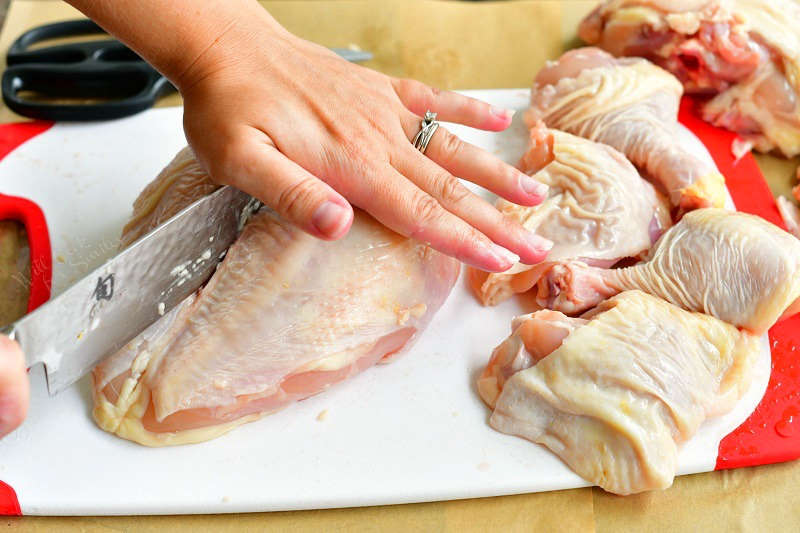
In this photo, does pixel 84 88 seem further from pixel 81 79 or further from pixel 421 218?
pixel 421 218

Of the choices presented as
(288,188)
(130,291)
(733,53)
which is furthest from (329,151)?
(733,53)

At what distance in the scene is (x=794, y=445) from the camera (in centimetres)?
194

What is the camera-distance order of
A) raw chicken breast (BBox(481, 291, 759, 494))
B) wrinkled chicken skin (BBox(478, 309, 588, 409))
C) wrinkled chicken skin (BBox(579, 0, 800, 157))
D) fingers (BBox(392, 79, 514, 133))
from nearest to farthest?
1. raw chicken breast (BBox(481, 291, 759, 494))
2. wrinkled chicken skin (BBox(478, 309, 588, 409))
3. fingers (BBox(392, 79, 514, 133))
4. wrinkled chicken skin (BBox(579, 0, 800, 157))

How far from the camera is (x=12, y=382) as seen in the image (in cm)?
143

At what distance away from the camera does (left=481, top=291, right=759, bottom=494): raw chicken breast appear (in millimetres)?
1799

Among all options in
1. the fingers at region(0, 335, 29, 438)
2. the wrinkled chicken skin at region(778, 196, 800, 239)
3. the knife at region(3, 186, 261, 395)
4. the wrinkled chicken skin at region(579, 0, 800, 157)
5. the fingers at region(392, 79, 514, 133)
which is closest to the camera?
the fingers at region(0, 335, 29, 438)

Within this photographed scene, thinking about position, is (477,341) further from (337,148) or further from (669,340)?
(337,148)

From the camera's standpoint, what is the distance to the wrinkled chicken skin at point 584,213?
7.00 ft

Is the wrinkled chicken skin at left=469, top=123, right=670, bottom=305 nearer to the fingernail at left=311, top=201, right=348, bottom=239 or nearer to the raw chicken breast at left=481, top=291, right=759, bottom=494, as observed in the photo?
the raw chicken breast at left=481, top=291, right=759, bottom=494

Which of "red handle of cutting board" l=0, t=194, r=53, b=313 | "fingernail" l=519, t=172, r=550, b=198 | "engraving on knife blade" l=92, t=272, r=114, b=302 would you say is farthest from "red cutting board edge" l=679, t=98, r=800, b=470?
"red handle of cutting board" l=0, t=194, r=53, b=313

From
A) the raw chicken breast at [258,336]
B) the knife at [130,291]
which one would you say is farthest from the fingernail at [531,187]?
the knife at [130,291]

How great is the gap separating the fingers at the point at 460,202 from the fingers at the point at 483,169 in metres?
0.09

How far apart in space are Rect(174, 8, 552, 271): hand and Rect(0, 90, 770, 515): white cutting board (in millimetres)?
357

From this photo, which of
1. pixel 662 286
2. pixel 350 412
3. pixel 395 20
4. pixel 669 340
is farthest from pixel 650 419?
pixel 395 20
